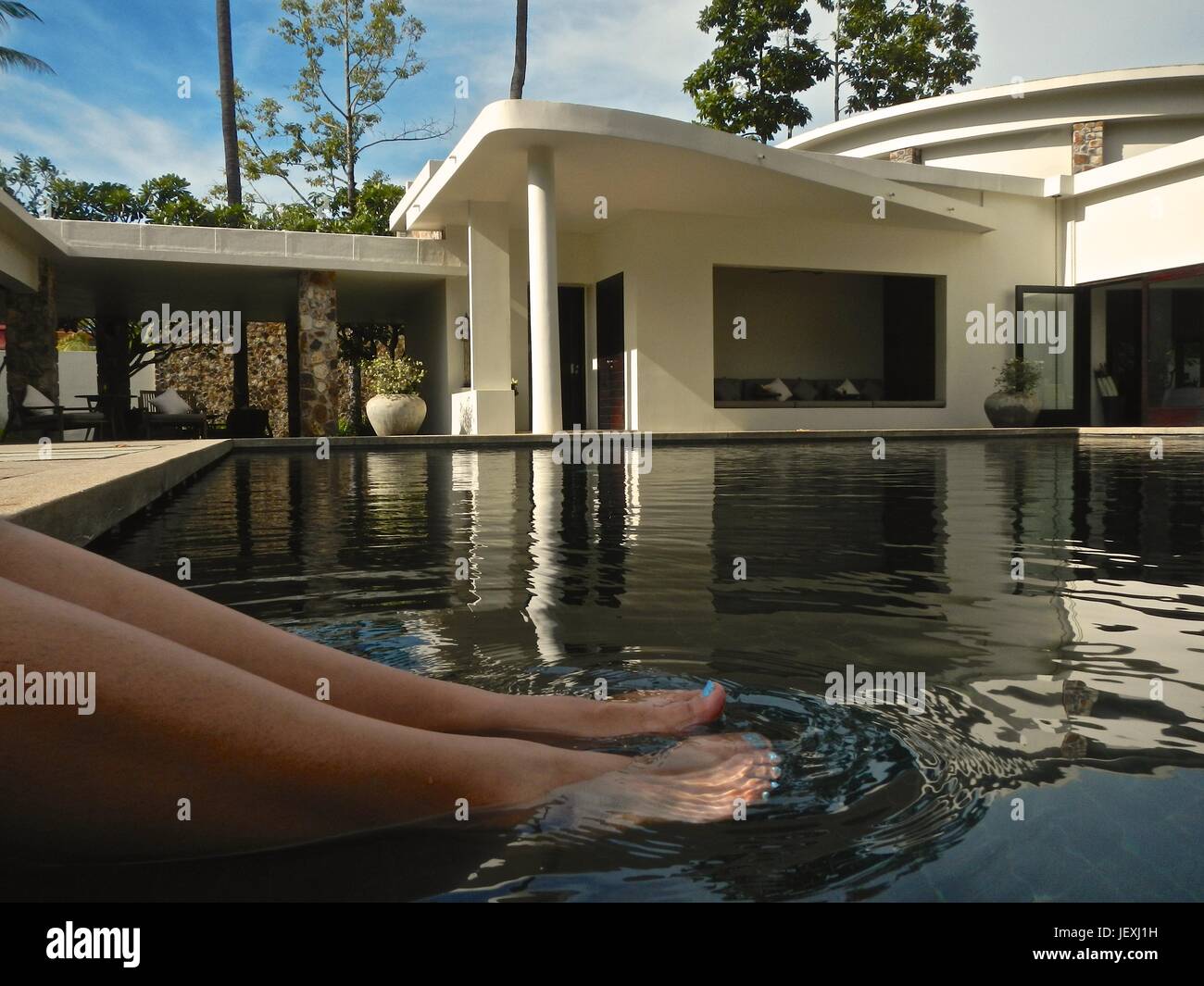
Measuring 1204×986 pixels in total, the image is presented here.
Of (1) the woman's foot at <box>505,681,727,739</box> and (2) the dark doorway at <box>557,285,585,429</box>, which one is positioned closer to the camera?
(1) the woman's foot at <box>505,681,727,739</box>

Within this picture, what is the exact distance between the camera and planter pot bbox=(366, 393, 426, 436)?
13.8m

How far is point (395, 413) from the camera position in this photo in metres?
13.8

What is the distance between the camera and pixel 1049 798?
1290 mm

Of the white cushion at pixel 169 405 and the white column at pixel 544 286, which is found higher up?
the white column at pixel 544 286

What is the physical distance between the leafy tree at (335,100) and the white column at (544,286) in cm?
1158

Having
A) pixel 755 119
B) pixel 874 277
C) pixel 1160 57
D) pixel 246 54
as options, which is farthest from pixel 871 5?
pixel 246 54

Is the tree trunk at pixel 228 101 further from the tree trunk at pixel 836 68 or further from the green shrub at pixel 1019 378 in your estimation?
the green shrub at pixel 1019 378

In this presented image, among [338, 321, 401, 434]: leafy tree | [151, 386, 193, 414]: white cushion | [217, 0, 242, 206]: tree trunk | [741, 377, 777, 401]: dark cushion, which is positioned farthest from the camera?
[338, 321, 401, 434]: leafy tree

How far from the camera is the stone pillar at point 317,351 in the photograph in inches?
570

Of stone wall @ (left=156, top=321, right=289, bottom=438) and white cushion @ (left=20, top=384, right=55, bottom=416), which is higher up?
stone wall @ (left=156, top=321, right=289, bottom=438)

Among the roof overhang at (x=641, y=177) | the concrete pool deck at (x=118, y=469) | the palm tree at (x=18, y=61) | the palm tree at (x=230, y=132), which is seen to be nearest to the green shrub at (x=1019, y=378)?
the roof overhang at (x=641, y=177)

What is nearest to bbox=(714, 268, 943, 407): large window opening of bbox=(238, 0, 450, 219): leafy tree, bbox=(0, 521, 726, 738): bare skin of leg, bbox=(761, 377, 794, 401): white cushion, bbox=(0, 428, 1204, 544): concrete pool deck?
bbox=(761, 377, 794, 401): white cushion

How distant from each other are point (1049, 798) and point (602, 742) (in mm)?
626

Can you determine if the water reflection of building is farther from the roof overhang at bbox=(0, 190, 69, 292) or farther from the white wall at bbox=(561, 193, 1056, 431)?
the white wall at bbox=(561, 193, 1056, 431)
